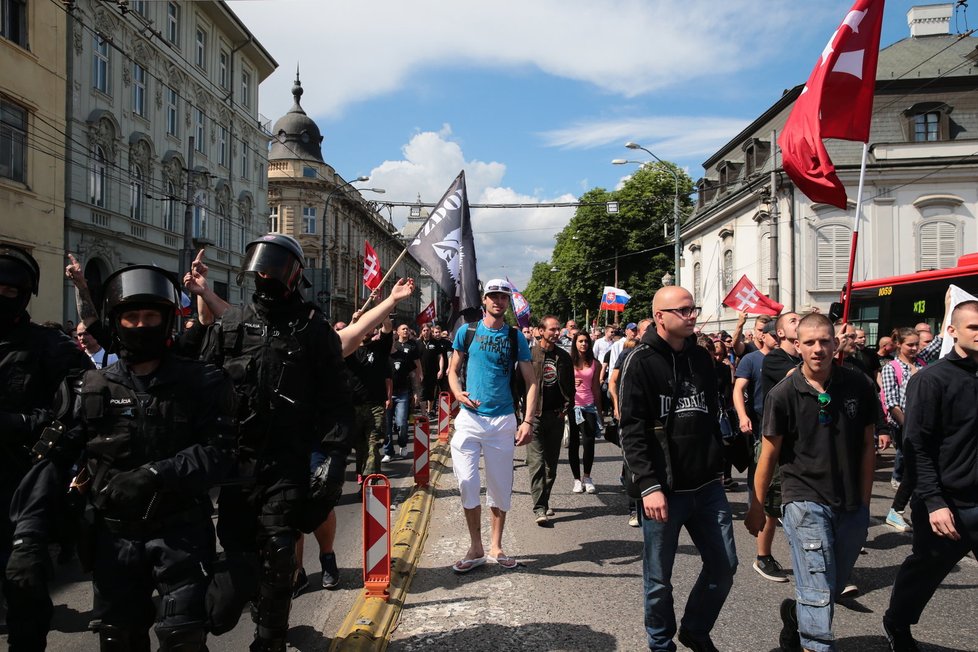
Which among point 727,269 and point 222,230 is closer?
point 222,230

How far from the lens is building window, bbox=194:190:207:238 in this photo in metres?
32.8

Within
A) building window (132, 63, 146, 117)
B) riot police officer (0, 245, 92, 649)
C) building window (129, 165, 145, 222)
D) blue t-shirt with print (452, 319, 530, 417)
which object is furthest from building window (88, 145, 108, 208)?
riot police officer (0, 245, 92, 649)

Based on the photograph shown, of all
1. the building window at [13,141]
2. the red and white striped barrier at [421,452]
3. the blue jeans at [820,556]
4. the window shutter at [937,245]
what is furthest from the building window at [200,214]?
the blue jeans at [820,556]

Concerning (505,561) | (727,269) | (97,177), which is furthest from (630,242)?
(505,561)

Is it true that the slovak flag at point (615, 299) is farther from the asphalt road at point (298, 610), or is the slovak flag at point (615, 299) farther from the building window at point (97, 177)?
the asphalt road at point (298, 610)

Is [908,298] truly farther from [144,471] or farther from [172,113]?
[172,113]

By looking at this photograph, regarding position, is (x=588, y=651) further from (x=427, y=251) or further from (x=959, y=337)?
(x=427, y=251)

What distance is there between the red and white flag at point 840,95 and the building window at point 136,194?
2586 centimetres

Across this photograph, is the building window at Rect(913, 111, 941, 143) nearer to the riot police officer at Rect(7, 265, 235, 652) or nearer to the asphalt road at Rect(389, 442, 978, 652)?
the asphalt road at Rect(389, 442, 978, 652)

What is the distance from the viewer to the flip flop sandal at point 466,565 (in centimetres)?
519

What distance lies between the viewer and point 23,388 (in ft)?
11.0

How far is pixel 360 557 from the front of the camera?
19.1 ft

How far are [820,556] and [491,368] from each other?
268 cm

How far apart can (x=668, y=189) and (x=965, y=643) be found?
49217mm
